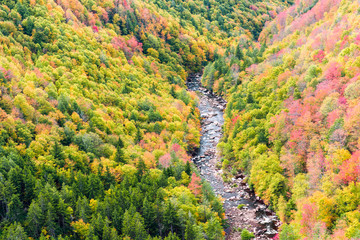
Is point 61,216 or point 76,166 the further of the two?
point 76,166

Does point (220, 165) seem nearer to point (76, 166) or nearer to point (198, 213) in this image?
point (198, 213)

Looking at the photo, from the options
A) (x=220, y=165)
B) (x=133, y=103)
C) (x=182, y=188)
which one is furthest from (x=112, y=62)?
(x=182, y=188)

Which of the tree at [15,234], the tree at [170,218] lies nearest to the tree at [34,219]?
the tree at [15,234]

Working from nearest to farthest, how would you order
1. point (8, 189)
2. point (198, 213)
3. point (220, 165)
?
point (8, 189) < point (198, 213) < point (220, 165)

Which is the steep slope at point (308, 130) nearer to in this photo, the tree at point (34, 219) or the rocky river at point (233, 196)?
the rocky river at point (233, 196)

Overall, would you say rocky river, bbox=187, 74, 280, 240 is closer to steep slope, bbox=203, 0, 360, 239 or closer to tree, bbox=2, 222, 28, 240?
steep slope, bbox=203, 0, 360, 239

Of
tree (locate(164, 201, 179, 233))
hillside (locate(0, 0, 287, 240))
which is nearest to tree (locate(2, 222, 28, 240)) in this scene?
hillside (locate(0, 0, 287, 240))
